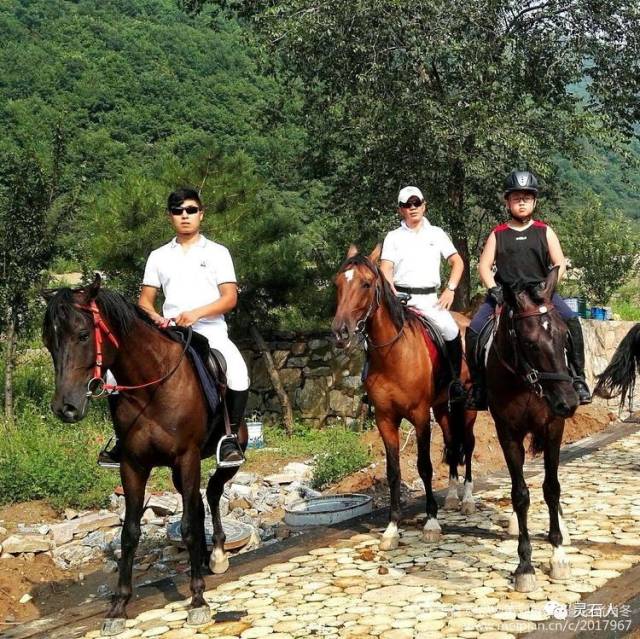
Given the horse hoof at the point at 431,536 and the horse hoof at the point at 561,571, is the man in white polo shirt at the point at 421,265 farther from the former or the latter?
the horse hoof at the point at 561,571

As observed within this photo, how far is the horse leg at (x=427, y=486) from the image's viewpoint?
22.2 ft

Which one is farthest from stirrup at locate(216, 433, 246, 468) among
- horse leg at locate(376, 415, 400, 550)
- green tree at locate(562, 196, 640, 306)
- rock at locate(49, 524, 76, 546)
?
green tree at locate(562, 196, 640, 306)

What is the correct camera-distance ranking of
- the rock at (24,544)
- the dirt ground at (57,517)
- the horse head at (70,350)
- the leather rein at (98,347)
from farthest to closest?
the rock at (24,544)
the dirt ground at (57,517)
the leather rein at (98,347)
the horse head at (70,350)

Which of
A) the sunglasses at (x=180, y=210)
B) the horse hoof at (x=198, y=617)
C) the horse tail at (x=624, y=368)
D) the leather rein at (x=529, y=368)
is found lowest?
the horse hoof at (x=198, y=617)

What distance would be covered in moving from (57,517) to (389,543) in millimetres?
4845

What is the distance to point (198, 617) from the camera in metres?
5.08

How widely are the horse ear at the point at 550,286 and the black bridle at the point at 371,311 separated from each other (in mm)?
1661

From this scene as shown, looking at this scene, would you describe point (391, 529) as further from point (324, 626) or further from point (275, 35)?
point (275, 35)

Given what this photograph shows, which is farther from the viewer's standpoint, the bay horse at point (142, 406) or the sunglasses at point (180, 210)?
the sunglasses at point (180, 210)

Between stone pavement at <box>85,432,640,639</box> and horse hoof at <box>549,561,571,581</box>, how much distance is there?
0.22 feet

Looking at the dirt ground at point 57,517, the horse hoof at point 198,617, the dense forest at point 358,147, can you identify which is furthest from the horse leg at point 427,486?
the dense forest at point 358,147

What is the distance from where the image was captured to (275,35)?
43.0 ft

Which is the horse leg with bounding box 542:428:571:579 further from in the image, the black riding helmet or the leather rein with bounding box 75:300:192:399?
the leather rein with bounding box 75:300:192:399

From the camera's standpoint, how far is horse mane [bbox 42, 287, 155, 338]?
183 inches
